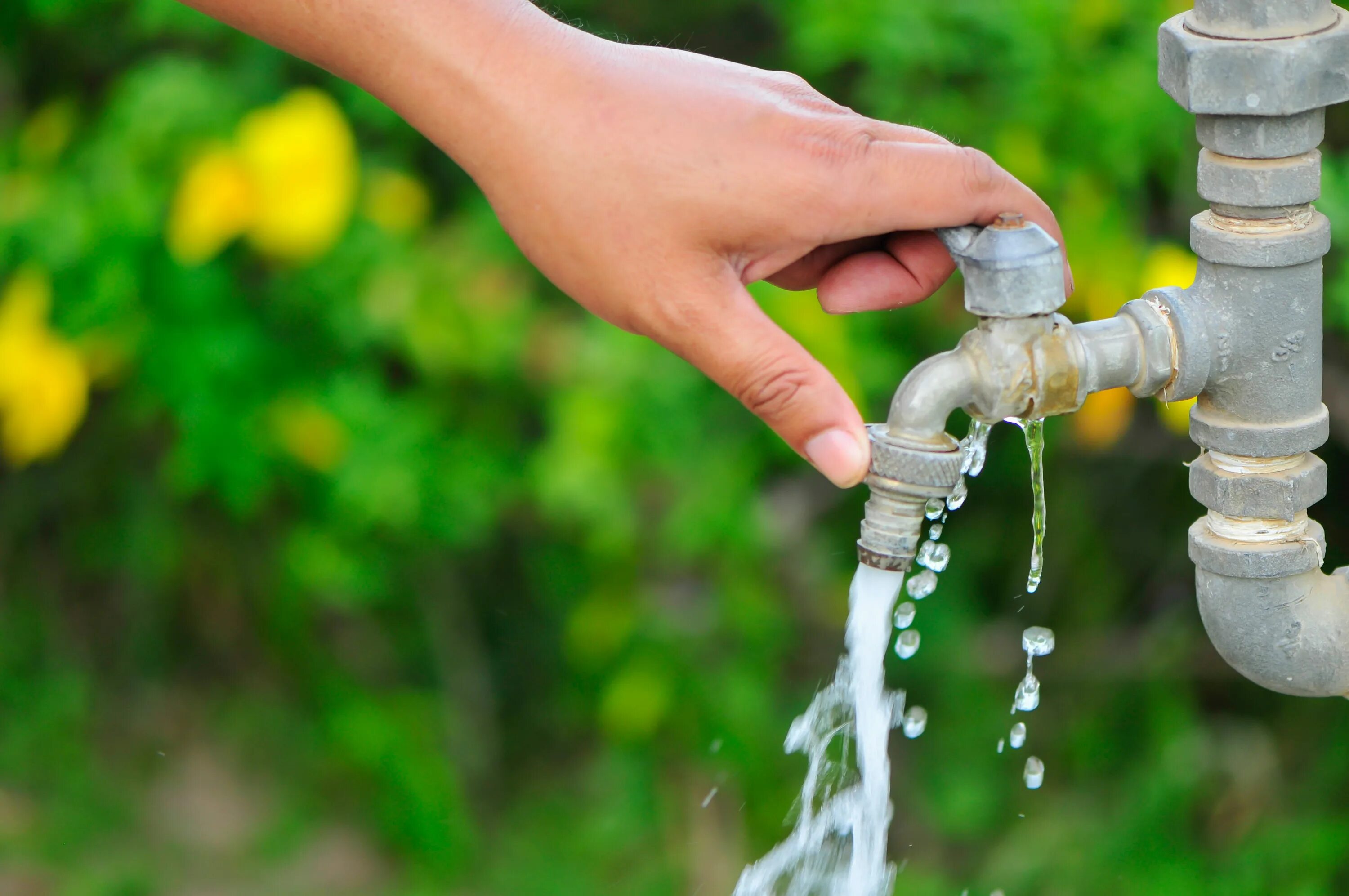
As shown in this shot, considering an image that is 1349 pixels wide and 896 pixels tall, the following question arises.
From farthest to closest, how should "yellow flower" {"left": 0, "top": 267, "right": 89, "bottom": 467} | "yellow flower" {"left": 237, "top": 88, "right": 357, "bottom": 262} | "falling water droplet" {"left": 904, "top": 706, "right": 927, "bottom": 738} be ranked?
"yellow flower" {"left": 0, "top": 267, "right": 89, "bottom": 467}, "yellow flower" {"left": 237, "top": 88, "right": 357, "bottom": 262}, "falling water droplet" {"left": 904, "top": 706, "right": 927, "bottom": 738}

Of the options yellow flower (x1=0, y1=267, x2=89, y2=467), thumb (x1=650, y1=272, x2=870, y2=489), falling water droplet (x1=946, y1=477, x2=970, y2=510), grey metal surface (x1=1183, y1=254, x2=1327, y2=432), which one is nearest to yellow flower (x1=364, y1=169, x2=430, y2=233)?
yellow flower (x1=0, y1=267, x2=89, y2=467)

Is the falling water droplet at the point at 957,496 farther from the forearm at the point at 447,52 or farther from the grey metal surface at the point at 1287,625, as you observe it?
the forearm at the point at 447,52

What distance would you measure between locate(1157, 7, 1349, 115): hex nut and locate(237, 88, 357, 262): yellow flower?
43.9 inches

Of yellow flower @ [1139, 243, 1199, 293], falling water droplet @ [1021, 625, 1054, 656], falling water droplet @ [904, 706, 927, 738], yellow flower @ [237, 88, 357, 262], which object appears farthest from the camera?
yellow flower @ [237, 88, 357, 262]

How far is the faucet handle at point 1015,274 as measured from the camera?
3.05ft

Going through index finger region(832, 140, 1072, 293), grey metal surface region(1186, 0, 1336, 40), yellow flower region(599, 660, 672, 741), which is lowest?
yellow flower region(599, 660, 672, 741)

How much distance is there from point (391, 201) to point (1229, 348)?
1133mm

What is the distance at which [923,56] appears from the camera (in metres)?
1.60

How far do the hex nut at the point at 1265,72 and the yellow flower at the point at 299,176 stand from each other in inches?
43.9

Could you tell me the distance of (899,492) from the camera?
0.93 metres

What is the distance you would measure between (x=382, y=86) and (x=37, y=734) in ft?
5.48

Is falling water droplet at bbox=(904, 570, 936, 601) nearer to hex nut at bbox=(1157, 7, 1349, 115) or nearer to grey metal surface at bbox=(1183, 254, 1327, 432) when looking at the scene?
grey metal surface at bbox=(1183, 254, 1327, 432)

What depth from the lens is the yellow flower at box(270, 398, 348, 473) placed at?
180 cm

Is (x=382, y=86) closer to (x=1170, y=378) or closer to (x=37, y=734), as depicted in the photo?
(x=1170, y=378)
